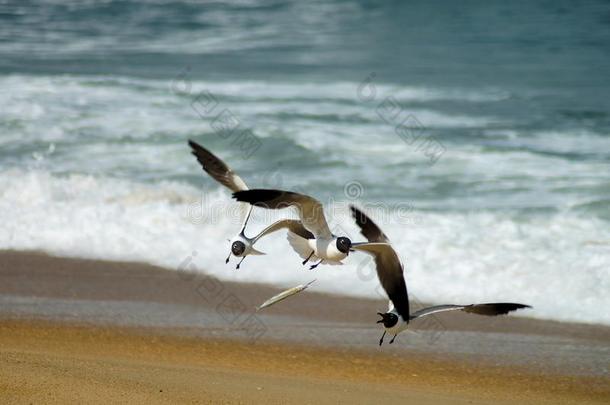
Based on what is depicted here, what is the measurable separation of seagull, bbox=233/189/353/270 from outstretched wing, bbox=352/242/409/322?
0.17 meters

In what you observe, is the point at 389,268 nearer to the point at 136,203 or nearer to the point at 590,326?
the point at 590,326

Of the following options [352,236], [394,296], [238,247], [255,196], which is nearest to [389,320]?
[394,296]

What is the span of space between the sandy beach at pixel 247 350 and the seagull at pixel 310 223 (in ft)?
3.67

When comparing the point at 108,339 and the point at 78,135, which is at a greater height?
the point at 108,339

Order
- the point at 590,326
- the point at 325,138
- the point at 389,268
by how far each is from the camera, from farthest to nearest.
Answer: the point at 325,138, the point at 590,326, the point at 389,268

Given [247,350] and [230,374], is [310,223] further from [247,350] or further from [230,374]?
[247,350]

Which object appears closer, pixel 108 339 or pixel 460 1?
pixel 108 339

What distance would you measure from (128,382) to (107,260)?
449cm

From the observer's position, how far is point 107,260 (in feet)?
37.4

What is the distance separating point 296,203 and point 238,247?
1.48 ft

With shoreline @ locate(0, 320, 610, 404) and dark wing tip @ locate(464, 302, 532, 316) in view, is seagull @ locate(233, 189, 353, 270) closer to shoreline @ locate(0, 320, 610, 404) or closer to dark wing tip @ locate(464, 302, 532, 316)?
dark wing tip @ locate(464, 302, 532, 316)

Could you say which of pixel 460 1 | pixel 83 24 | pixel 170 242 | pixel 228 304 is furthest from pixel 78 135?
pixel 460 1

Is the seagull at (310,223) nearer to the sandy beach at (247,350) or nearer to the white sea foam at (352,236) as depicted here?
the sandy beach at (247,350)

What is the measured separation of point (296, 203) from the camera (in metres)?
6.40
